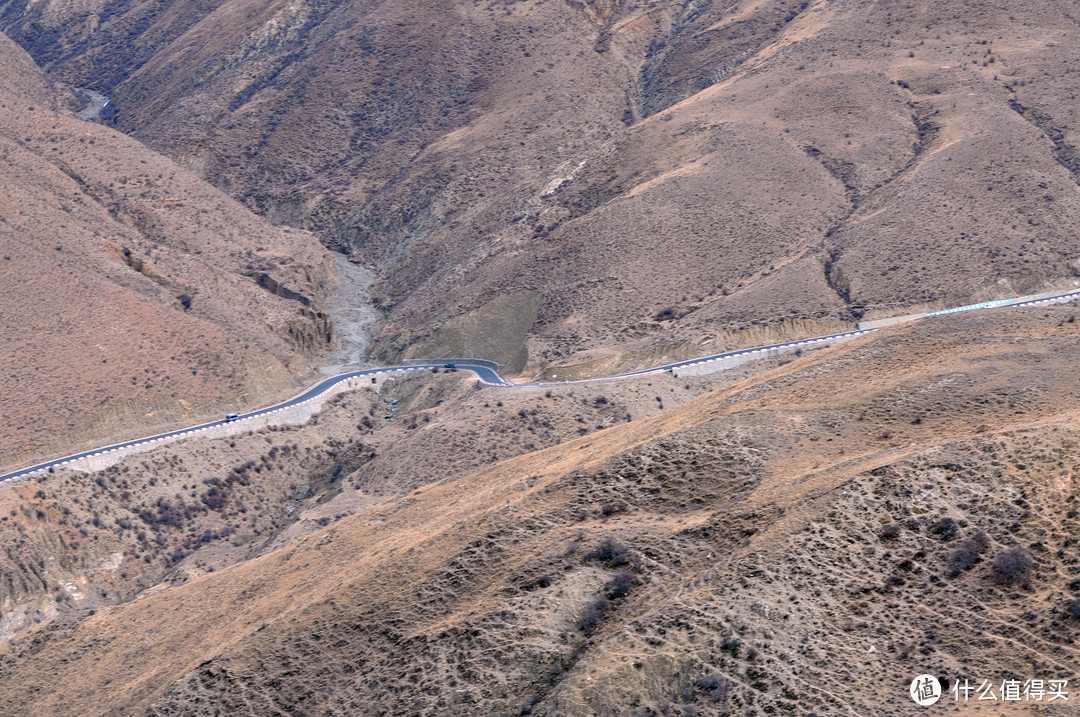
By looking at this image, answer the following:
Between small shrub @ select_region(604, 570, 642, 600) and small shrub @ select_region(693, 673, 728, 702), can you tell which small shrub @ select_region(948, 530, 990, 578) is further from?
small shrub @ select_region(604, 570, 642, 600)

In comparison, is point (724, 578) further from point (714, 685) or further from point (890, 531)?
point (890, 531)

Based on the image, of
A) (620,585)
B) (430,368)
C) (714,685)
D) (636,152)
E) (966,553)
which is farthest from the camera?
(636,152)

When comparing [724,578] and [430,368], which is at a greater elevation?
[724,578]

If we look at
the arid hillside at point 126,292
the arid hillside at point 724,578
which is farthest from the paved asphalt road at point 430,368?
the arid hillside at point 724,578

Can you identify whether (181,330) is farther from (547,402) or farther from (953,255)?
(953,255)

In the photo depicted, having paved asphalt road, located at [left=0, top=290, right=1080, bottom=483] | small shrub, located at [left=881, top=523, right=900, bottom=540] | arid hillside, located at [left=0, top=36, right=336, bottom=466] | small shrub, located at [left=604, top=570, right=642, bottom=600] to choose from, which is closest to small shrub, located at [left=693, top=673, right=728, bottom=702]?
small shrub, located at [left=604, top=570, right=642, bottom=600]

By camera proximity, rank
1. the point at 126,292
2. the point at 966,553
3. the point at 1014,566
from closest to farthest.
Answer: the point at 1014,566 → the point at 966,553 → the point at 126,292

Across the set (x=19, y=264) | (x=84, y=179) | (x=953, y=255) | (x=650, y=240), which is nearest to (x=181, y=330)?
(x=19, y=264)

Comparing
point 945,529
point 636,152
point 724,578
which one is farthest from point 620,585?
point 636,152
